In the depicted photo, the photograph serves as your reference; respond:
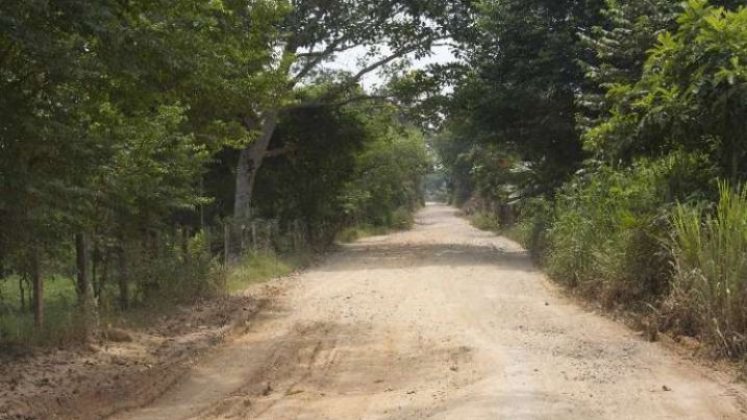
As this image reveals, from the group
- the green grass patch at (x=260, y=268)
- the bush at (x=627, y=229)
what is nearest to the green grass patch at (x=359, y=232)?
the green grass patch at (x=260, y=268)

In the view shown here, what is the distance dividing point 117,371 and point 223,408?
247 centimetres

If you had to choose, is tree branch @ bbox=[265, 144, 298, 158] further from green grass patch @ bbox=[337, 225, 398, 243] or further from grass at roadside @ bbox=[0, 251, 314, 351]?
green grass patch @ bbox=[337, 225, 398, 243]

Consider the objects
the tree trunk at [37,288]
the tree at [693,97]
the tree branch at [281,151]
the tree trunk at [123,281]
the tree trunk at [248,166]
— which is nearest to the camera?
the tree at [693,97]

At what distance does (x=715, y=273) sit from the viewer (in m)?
8.51

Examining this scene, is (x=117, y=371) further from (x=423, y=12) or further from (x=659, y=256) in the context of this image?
(x=423, y=12)

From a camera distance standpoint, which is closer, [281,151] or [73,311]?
[73,311]

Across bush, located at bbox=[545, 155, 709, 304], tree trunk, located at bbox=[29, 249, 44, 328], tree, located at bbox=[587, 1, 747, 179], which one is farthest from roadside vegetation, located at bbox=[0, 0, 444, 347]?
bush, located at bbox=[545, 155, 709, 304]

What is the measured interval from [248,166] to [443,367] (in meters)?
16.7

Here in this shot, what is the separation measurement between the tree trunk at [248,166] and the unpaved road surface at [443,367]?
941cm

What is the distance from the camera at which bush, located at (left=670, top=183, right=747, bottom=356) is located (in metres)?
8.21

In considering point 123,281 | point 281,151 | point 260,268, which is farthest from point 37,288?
point 281,151

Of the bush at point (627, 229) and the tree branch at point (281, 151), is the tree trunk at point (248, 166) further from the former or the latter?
the bush at point (627, 229)

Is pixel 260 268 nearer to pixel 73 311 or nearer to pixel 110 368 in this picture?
pixel 73 311

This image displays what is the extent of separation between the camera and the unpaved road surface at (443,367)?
262 inches
